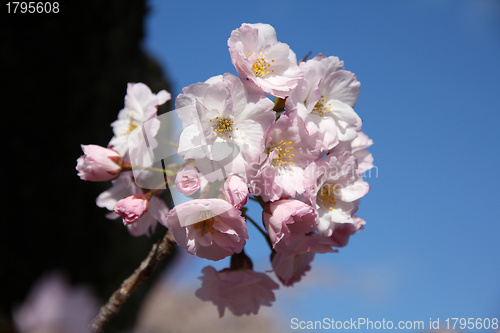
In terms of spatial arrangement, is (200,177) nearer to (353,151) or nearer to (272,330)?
(353,151)

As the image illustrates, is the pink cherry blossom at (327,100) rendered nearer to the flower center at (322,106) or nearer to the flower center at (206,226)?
the flower center at (322,106)

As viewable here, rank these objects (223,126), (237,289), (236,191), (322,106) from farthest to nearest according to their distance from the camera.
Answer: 1. (237,289)
2. (322,106)
3. (223,126)
4. (236,191)

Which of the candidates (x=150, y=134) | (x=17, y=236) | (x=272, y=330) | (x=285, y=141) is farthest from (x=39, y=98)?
(x=272, y=330)

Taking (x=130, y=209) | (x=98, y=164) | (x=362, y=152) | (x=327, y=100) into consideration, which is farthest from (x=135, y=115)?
(x=362, y=152)

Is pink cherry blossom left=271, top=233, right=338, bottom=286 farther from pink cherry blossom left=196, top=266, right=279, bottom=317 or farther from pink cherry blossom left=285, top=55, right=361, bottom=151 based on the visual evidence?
pink cherry blossom left=285, top=55, right=361, bottom=151

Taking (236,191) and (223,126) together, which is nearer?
(236,191)

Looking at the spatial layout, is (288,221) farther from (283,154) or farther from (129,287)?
(129,287)

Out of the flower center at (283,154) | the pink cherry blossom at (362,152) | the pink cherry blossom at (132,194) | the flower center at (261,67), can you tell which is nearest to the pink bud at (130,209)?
the pink cherry blossom at (132,194)
